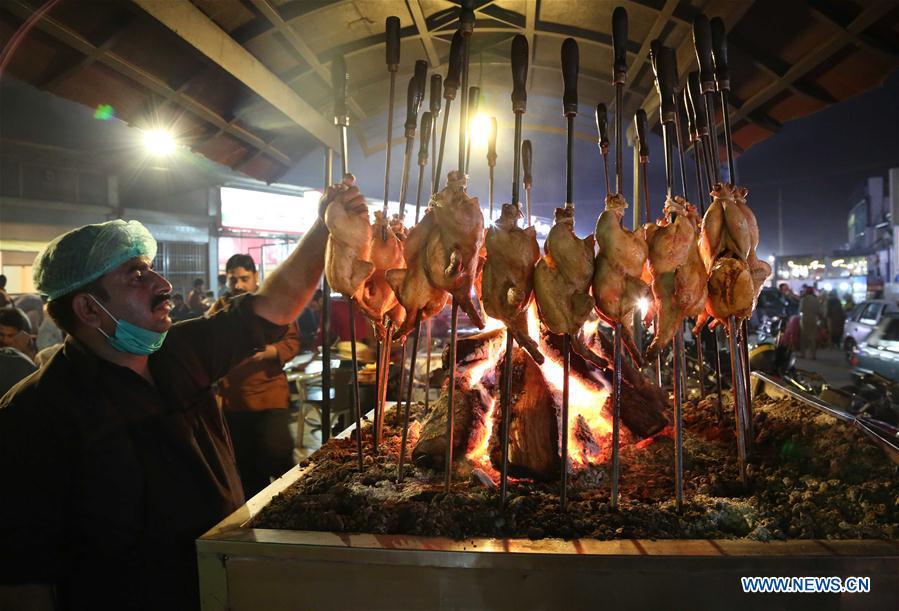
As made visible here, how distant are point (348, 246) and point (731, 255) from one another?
1.87 metres

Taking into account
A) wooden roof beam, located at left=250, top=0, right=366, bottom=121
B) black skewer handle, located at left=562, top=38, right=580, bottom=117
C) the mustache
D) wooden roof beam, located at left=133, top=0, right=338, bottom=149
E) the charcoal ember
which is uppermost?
wooden roof beam, located at left=250, top=0, right=366, bottom=121

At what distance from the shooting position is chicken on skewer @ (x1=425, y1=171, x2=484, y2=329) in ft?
7.27

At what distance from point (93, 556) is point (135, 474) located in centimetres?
36

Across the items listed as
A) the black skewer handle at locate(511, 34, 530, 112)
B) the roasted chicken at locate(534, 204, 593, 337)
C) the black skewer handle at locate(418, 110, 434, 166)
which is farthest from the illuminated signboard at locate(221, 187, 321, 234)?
the roasted chicken at locate(534, 204, 593, 337)

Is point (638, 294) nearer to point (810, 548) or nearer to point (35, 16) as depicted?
point (810, 548)

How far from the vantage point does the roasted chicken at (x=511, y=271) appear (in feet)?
6.96

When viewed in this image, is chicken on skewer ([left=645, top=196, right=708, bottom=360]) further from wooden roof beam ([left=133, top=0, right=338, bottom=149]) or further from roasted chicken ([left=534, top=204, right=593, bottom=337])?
wooden roof beam ([left=133, top=0, right=338, bottom=149])

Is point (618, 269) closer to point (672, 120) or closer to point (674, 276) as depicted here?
point (674, 276)

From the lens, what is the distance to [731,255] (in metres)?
2.28

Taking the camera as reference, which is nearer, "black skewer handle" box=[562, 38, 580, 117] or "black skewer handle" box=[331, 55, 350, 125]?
"black skewer handle" box=[562, 38, 580, 117]

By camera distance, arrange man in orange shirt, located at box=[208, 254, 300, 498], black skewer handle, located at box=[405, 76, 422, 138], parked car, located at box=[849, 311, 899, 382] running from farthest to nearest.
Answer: parked car, located at box=[849, 311, 899, 382] → man in orange shirt, located at box=[208, 254, 300, 498] → black skewer handle, located at box=[405, 76, 422, 138]

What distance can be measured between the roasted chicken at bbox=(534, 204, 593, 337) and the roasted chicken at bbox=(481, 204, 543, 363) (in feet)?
0.22

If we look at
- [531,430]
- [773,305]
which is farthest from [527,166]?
[773,305]

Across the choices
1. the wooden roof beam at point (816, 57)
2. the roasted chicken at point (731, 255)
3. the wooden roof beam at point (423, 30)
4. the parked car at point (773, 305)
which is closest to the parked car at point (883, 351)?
the wooden roof beam at point (816, 57)
